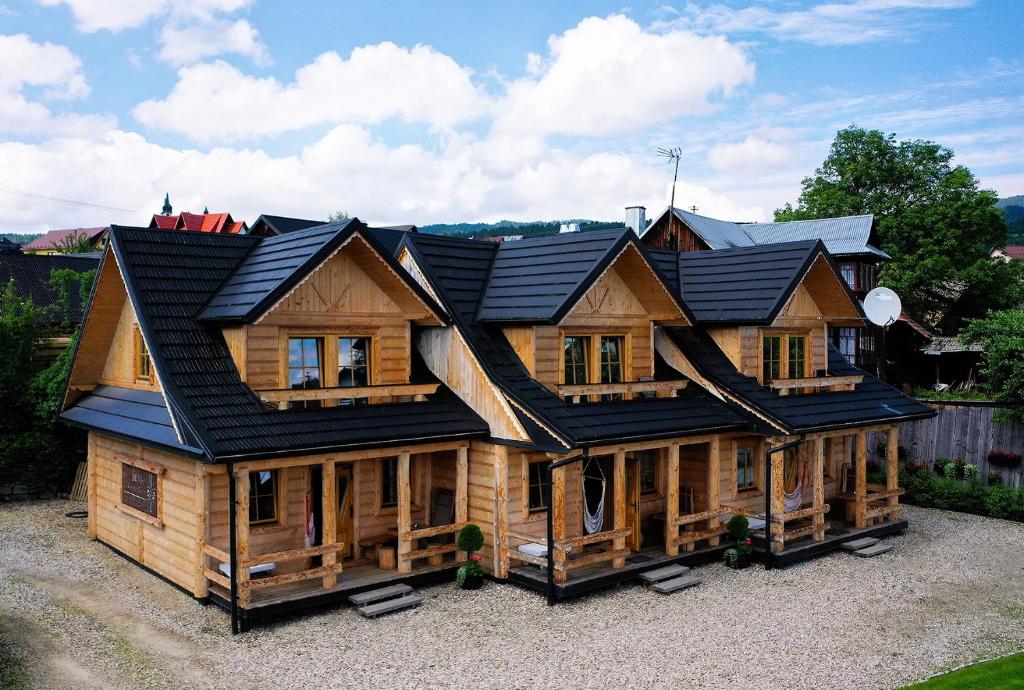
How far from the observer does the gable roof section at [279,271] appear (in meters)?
14.0

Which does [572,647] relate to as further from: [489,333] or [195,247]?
[195,247]

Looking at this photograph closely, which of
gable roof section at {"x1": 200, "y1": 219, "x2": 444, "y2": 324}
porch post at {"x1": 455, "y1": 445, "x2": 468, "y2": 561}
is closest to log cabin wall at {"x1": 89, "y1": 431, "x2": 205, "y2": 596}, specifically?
gable roof section at {"x1": 200, "y1": 219, "x2": 444, "y2": 324}

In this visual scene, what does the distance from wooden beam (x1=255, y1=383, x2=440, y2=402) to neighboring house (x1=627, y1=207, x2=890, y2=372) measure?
73.1ft

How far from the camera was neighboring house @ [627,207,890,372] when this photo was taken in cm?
3731

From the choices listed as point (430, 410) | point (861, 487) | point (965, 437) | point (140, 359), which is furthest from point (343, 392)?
point (965, 437)

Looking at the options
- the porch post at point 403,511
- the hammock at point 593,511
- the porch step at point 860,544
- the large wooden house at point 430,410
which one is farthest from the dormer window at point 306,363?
the porch step at point 860,544

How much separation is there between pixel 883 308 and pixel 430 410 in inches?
514

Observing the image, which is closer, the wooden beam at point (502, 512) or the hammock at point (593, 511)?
the wooden beam at point (502, 512)

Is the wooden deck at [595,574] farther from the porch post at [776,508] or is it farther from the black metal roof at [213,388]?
the black metal roof at [213,388]

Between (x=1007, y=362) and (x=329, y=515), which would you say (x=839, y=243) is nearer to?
(x=1007, y=362)

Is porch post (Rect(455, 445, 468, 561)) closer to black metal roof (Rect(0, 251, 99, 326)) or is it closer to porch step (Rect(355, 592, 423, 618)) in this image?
porch step (Rect(355, 592, 423, 618))

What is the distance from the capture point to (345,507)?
15703 millimetres

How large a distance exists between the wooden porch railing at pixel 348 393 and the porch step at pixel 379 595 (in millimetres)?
3149

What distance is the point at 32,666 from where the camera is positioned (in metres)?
11.3
